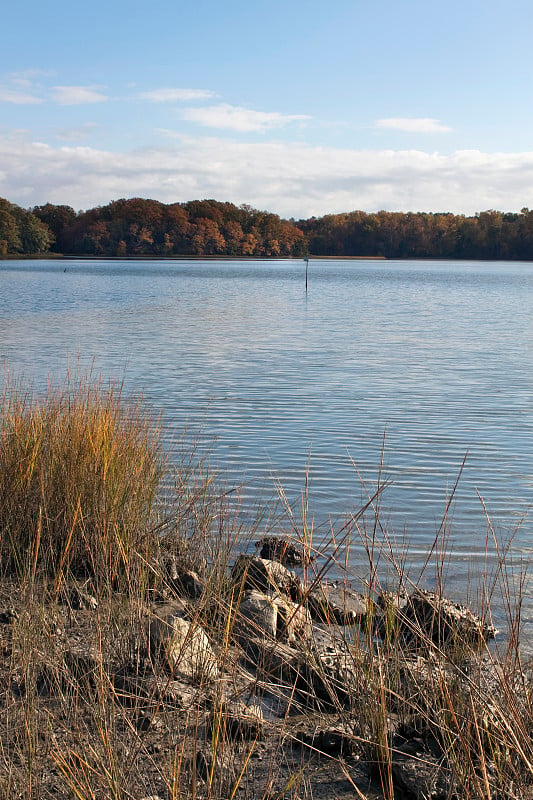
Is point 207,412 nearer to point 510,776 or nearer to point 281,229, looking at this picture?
A: point 510,776

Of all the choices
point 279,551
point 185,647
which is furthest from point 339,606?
point 185,647

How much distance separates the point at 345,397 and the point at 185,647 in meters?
9.83

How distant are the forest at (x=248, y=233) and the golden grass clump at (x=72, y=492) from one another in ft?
431

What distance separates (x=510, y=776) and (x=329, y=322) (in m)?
27.0

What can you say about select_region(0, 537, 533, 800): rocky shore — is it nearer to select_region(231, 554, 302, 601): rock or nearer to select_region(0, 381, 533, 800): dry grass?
select_region(0, 381, 533, 800): dry grass

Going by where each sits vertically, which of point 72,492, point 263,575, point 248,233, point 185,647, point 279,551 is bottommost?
point 279,551

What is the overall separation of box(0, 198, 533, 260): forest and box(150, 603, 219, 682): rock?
438 ft

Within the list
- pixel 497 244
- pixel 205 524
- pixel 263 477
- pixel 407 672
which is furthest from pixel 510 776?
pixel 497 244

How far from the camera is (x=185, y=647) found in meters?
3.34

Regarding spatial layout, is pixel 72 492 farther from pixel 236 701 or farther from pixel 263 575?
pixel 236 701

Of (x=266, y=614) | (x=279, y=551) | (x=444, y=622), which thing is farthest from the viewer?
(x=279, y=551)

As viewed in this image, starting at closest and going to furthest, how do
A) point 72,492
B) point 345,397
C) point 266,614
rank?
point 266,614 → point 72,492 → point 345,397

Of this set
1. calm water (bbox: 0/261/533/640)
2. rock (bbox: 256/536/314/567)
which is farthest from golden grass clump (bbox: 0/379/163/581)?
calm water (bbox: 0/261/533/640)

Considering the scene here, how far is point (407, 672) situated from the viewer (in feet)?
10.7
